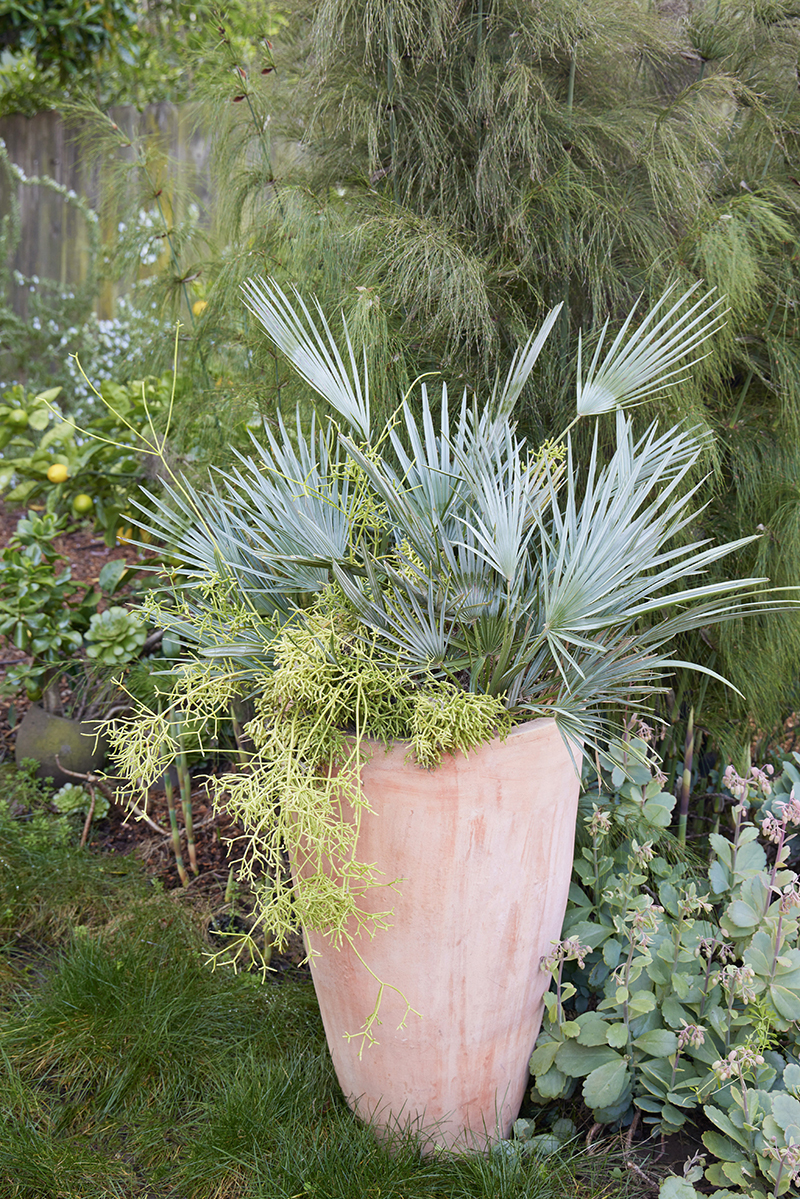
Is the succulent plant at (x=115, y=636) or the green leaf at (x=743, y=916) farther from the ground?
the succulent plant at (x=115, y=636)

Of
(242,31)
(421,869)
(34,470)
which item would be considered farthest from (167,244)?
(242,31)

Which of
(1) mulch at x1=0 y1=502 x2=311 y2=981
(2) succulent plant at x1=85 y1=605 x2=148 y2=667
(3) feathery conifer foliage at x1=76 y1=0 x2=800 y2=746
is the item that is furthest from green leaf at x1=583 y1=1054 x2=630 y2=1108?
(2) succulent plant at x1=85 y1=605 x2=148 y2=667

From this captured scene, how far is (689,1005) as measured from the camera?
4.67 feet

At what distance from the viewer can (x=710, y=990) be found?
1414 mm

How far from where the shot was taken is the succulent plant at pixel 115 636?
2104 mm

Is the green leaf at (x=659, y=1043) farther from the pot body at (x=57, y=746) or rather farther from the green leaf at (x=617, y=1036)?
the pot body at (x=57, y=746)

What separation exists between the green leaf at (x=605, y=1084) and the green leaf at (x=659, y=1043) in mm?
41

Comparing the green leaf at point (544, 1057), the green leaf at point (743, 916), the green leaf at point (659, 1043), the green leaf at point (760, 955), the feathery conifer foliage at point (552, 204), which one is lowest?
the green leaf at point (544, 1057)

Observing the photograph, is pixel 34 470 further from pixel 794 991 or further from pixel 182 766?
pixel 794 991

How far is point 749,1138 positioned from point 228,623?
3.39 feet

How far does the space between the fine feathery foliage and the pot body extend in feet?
3.27

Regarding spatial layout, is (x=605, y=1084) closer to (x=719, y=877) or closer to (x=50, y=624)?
(x=719, y=877)

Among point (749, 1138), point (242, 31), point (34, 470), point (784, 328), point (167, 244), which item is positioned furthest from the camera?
point (242, 31)

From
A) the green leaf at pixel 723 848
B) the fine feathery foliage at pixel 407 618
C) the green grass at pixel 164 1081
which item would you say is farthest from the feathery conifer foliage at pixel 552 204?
the green grass at pixel 164 1081
